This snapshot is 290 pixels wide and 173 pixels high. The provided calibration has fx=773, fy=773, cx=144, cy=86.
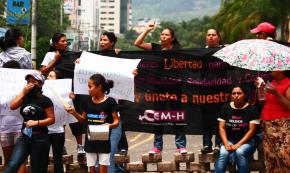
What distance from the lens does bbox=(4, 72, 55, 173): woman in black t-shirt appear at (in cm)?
968

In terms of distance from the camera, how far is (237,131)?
10562 mm

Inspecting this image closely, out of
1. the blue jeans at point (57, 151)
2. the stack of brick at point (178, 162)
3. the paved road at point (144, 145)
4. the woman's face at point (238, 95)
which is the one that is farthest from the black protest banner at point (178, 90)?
the paved road at point (144, 145)

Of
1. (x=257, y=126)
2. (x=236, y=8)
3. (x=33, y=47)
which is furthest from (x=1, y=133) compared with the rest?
(x=236, y=8)

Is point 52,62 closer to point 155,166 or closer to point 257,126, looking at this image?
point 155,166

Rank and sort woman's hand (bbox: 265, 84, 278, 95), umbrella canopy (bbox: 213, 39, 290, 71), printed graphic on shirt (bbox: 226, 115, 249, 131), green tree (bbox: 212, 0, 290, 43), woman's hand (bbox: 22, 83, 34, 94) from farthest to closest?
1. green tree (bbox: 212, 0, 290, 43)
2. printed graphic on shirt (bbox: 226, 115, 249, 131)
3. woman's hand (bbox: 22, 83, 34, 94)
4. umbrella canopy (bbox: 213, 39, 290, 71)
5. woman's hand (bbox: 265, 84, 278, 95)

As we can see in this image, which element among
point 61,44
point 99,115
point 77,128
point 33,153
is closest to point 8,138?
point 33,153

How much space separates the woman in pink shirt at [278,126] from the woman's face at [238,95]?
1.15 m

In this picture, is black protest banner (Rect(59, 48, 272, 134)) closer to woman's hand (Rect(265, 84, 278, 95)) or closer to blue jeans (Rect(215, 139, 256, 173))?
blue jeans (Rect(215, 139, 256, 173))

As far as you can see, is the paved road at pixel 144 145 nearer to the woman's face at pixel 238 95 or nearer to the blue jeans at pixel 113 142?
the blue jeans at pixel 113 142

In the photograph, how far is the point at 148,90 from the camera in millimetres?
11484

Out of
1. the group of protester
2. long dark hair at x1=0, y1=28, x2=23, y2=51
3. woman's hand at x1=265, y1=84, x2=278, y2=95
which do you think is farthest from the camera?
long dark hair at x1=0, y1=28, x2=23, y2=51

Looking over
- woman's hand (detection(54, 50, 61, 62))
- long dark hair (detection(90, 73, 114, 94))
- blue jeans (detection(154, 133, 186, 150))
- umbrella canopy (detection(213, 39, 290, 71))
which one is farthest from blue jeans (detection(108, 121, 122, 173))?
umbrella canopy (detection(213, 39, 290, 71))

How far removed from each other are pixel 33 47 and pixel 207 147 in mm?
17210

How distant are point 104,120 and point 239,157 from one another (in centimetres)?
192
